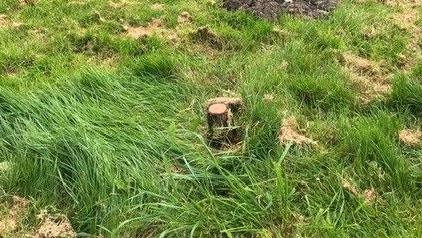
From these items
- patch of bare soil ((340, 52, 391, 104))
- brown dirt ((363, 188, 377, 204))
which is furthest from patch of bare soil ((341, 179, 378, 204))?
patch of bare soil ((340, 52, 391, 104))

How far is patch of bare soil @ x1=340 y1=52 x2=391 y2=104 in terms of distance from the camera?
4191 mm

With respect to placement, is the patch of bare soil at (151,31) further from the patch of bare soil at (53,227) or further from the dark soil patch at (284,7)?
the patch of bare soil at (53,227)

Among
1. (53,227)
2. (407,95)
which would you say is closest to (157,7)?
(407,95)

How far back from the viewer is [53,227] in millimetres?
3049

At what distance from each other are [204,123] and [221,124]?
1.06ft

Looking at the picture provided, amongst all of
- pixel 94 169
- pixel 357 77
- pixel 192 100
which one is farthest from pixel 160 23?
pixel 94 169

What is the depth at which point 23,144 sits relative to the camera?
142 inches

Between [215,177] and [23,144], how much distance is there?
1.29m

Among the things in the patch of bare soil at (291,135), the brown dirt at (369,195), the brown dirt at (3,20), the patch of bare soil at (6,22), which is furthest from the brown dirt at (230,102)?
the brown dirt at (3,20)

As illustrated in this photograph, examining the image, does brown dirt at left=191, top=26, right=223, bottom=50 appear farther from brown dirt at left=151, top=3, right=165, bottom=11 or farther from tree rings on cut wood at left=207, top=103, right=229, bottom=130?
tree rings on cut wood at left=207, top=103, right=229, bottom=130

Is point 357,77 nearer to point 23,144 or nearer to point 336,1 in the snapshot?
point 336,1

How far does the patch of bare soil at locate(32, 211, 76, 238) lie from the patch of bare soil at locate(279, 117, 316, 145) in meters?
1.42

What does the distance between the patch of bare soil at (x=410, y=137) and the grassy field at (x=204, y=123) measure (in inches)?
0.5

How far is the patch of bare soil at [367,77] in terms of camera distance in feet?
13.8
